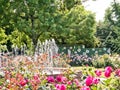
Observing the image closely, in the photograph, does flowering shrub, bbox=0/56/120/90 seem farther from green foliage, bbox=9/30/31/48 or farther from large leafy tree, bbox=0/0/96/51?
green foliage, bbox=9/30/31/48

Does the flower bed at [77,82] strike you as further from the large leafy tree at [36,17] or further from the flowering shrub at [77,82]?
the large leafy tree at [36,17]

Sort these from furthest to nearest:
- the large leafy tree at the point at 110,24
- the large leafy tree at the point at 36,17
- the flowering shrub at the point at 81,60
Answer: the large leafy tree at the point at 110,24 → the large leafy tree at the point at 36,17 → the flowering shrub at the point at 81,60

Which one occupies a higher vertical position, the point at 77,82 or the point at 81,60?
the point at 77,82

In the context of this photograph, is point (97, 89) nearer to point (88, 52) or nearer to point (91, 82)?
point (91, 82)

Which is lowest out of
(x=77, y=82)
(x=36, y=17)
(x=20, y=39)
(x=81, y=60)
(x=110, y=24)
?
(x=81, y=60)

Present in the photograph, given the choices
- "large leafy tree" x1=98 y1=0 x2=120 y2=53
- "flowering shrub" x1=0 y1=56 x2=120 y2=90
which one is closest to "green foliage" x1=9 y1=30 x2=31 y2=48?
"large leafy tree" x1=98 y1=0 x2=120 y2=53

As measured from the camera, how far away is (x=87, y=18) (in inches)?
1334

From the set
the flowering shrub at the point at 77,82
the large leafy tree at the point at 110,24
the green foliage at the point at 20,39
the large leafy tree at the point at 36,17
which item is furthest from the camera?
the large leafy tree at the point at 110,24

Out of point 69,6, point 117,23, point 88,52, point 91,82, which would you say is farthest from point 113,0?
point 91,82

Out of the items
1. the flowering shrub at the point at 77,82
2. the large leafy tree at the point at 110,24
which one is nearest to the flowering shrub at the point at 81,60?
the large leafy tree at the point at 110,24

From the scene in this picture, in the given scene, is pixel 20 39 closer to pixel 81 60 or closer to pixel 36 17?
pixel 36 17

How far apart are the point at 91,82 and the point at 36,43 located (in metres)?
24.0

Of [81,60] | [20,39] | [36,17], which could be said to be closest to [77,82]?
[81,60]

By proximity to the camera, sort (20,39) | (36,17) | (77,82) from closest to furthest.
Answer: (77,82), (36,17), (20,39)
